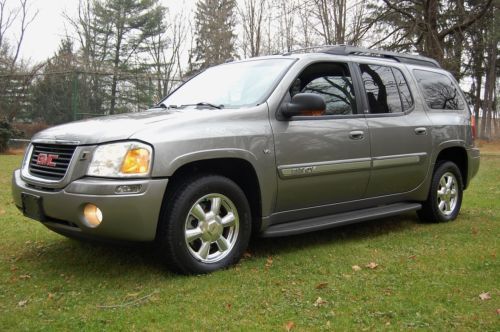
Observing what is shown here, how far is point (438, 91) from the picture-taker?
6.07m

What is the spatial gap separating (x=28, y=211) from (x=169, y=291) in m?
1.33

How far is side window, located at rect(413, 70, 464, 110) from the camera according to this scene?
231 inches

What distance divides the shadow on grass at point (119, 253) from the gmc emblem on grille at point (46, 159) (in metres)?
0.67

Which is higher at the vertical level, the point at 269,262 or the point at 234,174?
the point at 234,174

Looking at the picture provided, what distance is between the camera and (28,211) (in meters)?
3.88

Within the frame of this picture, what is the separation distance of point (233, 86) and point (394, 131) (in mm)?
1750

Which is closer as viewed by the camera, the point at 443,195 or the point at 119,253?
the point at 119,253

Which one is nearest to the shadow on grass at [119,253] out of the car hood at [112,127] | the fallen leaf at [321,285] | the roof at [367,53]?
the car hood at [112,127]

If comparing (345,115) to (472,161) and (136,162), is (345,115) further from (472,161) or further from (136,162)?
(472,161)

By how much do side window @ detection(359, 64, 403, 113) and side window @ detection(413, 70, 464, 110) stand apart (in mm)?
565

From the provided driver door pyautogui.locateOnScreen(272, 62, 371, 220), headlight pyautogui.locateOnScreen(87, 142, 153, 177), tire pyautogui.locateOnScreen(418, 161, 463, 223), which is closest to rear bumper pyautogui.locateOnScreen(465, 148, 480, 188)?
tire pyautogui.locateOnScreen(418, 161, 463, 223)

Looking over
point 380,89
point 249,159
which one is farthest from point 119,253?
point 380,89

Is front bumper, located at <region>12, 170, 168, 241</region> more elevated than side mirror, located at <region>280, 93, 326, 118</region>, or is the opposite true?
side mirror, located at <region>280, 93, 326, 118</region>

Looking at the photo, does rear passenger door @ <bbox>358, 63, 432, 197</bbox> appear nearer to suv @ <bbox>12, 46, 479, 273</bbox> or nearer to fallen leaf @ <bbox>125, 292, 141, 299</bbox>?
suv @ <bbox>12, 46, 479, 273</bbox>
